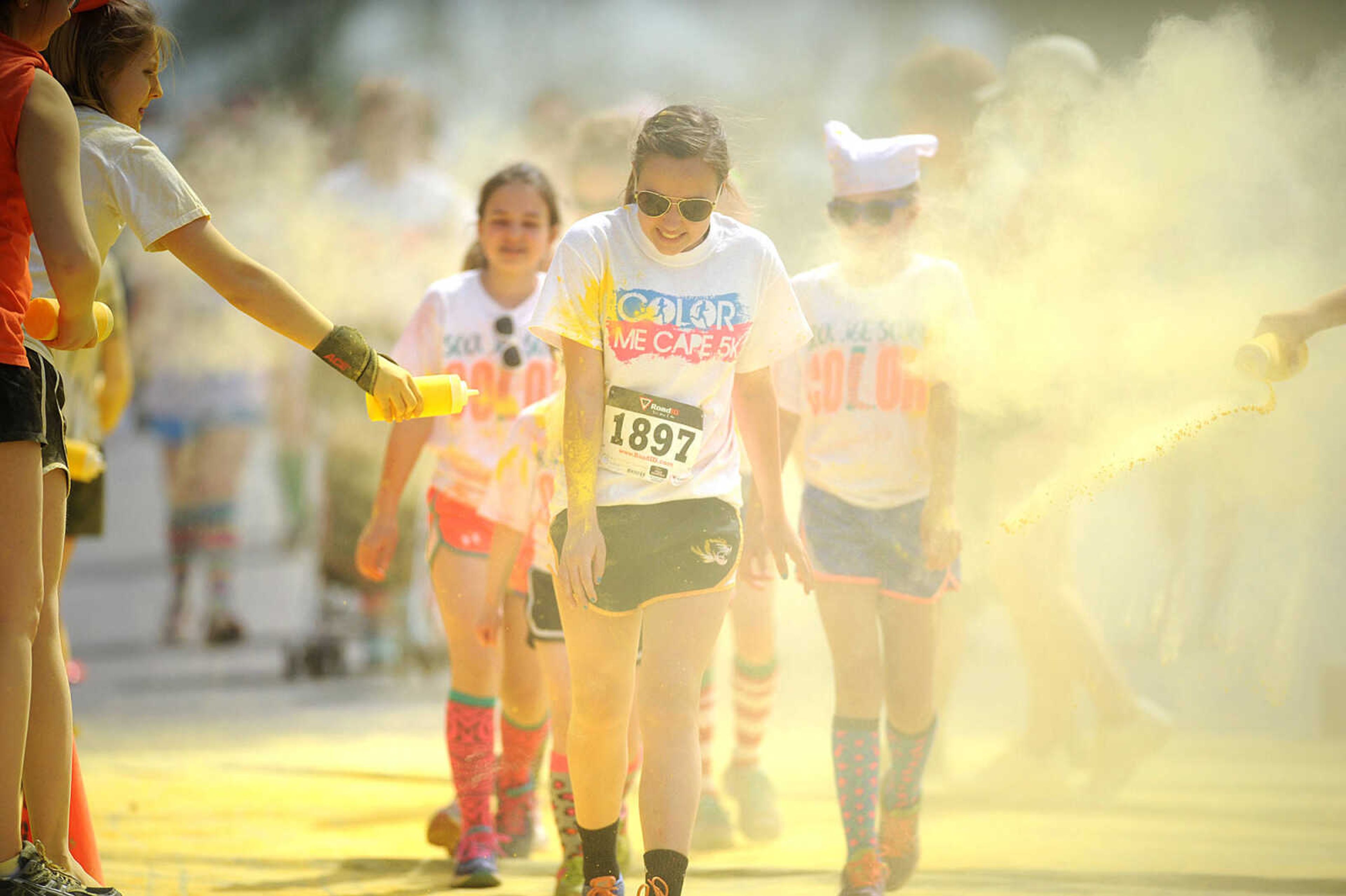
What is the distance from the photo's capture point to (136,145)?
3059mm

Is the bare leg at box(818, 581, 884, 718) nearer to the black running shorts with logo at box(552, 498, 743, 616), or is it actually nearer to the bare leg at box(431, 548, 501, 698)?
the black running shorts with logo at box(552, 498, 743, 616)

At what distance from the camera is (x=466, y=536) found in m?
4.34

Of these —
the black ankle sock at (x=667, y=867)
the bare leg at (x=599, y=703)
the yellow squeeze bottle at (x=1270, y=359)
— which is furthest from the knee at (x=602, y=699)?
the yellow squeeze bottle at (x=1270, y=359)

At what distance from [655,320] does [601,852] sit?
1161mm

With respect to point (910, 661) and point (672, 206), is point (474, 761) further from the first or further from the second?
point (672, 206)

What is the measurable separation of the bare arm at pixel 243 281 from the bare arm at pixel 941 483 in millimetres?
1725

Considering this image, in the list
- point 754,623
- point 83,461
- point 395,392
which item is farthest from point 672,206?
point 83,461

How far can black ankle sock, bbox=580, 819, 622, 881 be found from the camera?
3252mm

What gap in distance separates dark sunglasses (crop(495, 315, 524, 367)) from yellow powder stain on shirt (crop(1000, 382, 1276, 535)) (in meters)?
1.51

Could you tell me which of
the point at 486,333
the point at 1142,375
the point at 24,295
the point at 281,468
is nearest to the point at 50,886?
the point at 24,295

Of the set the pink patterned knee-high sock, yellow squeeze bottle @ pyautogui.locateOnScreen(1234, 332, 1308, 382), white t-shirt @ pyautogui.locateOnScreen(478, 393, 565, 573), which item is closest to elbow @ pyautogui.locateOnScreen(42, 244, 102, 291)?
white t-shirt @ pyautogui.locateOnScreen(478, 393, 565, 573)

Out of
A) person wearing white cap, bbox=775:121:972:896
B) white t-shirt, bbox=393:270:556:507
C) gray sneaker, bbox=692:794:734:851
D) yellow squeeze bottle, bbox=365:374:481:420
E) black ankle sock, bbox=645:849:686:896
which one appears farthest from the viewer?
gray sneaker, bbox=692:794:734:851

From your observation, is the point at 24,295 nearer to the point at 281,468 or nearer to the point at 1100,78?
the point at 1100,78

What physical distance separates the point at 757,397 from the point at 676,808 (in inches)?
36.5
